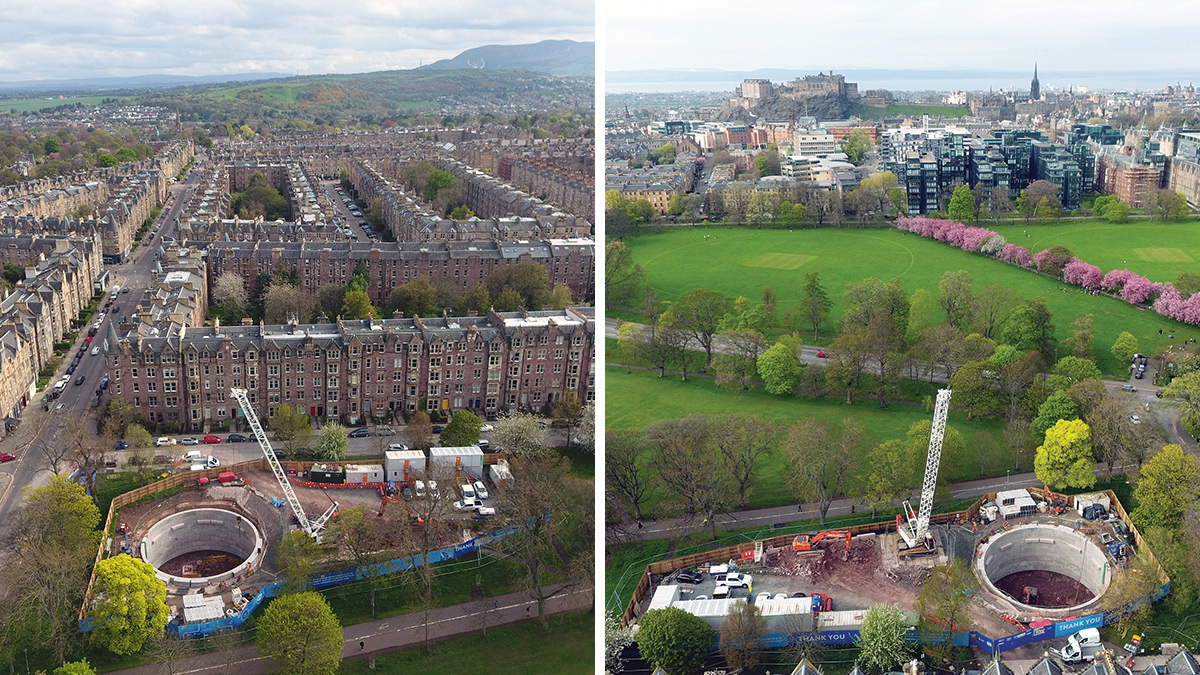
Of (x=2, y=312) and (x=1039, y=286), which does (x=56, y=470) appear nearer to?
(x=2, y=312)

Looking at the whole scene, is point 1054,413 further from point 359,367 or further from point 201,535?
point 201,535

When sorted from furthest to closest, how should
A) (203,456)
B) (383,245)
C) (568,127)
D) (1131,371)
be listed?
(568,127), (383,245), (1131,371), (203,456)

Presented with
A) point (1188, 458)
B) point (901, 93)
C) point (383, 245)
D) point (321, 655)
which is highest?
point (901, 93)

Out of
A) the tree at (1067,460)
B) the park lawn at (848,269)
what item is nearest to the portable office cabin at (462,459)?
the tree at (1067,460)

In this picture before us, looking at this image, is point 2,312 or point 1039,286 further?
point 1039,286

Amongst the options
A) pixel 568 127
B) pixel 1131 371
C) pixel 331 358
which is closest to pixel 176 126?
pixel 568 127

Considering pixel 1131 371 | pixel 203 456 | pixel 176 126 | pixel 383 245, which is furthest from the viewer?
pixel 176 126

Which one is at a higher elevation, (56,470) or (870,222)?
(870,222)
